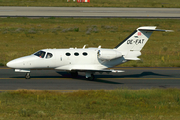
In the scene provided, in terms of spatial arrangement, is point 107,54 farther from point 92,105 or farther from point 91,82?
point 92,105

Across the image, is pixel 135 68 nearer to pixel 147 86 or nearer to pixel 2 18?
pixel 147 86

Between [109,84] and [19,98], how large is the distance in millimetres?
8192

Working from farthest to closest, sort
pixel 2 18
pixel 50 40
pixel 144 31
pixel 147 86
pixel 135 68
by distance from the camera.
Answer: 1. pixel 2 18
2. pixel 50 40
3. pixel 135 68
4. pixel 144 31
5. pixel 147 86

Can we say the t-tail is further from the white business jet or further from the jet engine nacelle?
the jet engine nacelle

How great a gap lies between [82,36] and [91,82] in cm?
2878

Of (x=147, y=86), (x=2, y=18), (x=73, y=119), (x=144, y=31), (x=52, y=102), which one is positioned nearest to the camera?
(x=73, y=119)

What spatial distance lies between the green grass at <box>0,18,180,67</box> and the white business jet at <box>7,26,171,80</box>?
6.64 metres

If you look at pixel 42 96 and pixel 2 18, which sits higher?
pixel 2 18

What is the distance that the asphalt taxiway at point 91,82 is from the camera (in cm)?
2169

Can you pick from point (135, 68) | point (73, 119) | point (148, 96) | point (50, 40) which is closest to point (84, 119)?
point (73, 119)

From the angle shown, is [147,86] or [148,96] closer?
[148,96]

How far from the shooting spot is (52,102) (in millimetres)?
16078

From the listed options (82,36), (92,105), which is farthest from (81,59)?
(82,36)

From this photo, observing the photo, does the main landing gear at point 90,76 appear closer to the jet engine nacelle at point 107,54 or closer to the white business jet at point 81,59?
the white business jet at point 81,59
